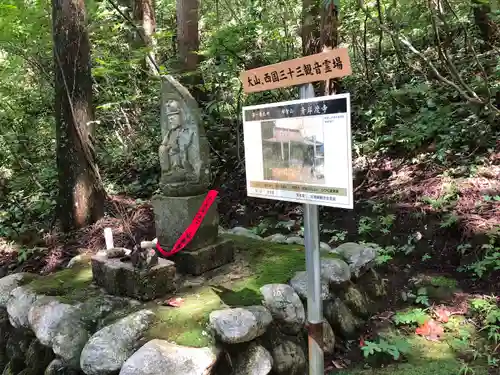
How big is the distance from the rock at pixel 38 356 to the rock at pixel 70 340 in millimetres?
312

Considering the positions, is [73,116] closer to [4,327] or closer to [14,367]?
[4,327]

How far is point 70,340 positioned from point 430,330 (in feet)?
10.4

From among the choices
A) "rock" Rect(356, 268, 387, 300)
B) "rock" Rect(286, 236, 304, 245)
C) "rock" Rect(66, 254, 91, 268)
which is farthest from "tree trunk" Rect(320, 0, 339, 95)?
"rock" Rect(66, 254, 91, 268)

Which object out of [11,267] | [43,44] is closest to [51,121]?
[43,44]

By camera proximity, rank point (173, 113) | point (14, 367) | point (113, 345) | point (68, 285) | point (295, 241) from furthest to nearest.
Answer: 1. point (295, 241)
2. point (173, 113)
3. point (68, 285)
4. point (14, 367)
5. point (113, 345)

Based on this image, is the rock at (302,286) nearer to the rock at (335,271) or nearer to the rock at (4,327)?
the rock at (335,271)

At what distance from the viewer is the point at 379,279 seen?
177 inches

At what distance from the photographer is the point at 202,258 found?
4.09 m

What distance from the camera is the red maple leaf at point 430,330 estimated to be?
3713 mm

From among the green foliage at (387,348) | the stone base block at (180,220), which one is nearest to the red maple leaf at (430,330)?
the green foliage at (387,348)

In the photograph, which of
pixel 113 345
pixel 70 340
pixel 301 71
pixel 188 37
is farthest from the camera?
pixel 188 37

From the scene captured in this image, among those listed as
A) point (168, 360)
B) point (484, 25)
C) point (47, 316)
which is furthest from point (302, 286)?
point (484, 25)

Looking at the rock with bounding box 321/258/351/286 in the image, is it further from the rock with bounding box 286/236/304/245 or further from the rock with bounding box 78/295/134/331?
the rock with bounding box 78/295/134/331

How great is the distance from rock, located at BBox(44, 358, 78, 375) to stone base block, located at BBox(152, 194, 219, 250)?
4.96 ft
